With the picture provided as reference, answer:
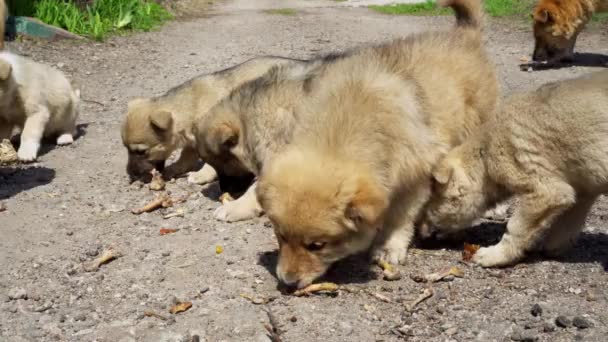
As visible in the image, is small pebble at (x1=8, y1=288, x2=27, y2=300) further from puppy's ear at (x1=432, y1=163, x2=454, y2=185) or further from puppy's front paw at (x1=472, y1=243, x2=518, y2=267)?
puppy's front paw at (x1=472, y1=243, x2=518, y2=267)

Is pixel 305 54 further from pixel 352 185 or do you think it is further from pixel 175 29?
pixel 352 185

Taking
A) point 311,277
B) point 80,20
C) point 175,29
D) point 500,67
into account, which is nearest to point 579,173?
point 311,277

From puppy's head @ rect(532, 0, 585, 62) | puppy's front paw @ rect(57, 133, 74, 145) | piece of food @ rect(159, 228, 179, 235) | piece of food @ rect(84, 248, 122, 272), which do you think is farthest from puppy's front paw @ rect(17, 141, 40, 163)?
puppy's head @ rect(532, 0, 585, 62)

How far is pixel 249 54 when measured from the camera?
1340 cm

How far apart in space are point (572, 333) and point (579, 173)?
122cm

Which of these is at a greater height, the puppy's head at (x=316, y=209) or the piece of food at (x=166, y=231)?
the puppy's head at (x=316, y=209)

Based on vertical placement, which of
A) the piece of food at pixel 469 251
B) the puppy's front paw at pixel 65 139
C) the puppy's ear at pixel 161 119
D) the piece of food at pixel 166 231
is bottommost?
the puppy's front paw at pixel 65 139

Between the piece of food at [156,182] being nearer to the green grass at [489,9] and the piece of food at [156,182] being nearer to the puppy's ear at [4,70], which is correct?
the puppy's ear at [4,70]

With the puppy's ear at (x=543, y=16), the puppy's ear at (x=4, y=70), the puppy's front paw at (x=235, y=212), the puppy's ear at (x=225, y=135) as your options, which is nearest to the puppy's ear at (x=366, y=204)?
the puppy's front paw at (x=235, y=212)

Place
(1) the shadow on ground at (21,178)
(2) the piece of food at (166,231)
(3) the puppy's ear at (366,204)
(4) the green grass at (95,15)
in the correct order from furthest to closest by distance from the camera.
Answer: (4) the green grass at (95,15)
(1) the shadow on ground at (21,178)
(2) the piece of food at (166,231)
(3) the puppy's ear at (366,204)

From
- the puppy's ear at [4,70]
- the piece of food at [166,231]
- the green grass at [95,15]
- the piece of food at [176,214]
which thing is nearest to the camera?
the piece of food at [166,231]

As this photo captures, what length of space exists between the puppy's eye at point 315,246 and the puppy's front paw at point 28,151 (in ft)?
14.5

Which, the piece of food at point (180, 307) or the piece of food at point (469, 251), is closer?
the piece of food at point (180, 307)

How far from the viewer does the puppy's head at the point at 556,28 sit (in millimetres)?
13297
